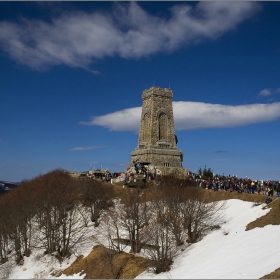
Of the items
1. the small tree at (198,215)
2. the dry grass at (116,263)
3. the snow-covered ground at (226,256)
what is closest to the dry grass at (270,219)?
the dry grass at (116,263)

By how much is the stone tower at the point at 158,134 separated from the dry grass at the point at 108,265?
72.5 ft

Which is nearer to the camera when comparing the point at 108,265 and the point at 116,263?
the point at 108,265

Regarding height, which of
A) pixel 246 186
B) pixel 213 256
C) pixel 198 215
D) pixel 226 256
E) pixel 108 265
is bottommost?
pixel 108 265

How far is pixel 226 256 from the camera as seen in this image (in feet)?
78.9

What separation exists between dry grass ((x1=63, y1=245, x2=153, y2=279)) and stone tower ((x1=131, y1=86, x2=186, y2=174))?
22087mm

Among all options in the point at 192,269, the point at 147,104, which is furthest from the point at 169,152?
the point at 192,269

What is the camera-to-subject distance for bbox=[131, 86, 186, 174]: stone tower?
173 ft

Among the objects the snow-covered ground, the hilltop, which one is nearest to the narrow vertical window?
the hilltop

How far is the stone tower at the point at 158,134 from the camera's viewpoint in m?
52.6

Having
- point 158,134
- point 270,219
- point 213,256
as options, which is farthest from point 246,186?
point 158,134

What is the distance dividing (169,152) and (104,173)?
11478mm

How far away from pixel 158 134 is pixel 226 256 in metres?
32.2

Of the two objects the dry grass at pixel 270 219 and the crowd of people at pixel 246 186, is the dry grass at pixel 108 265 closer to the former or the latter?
the dry grass at pixel 270 219

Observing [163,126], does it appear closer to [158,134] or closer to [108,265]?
[158,134]
